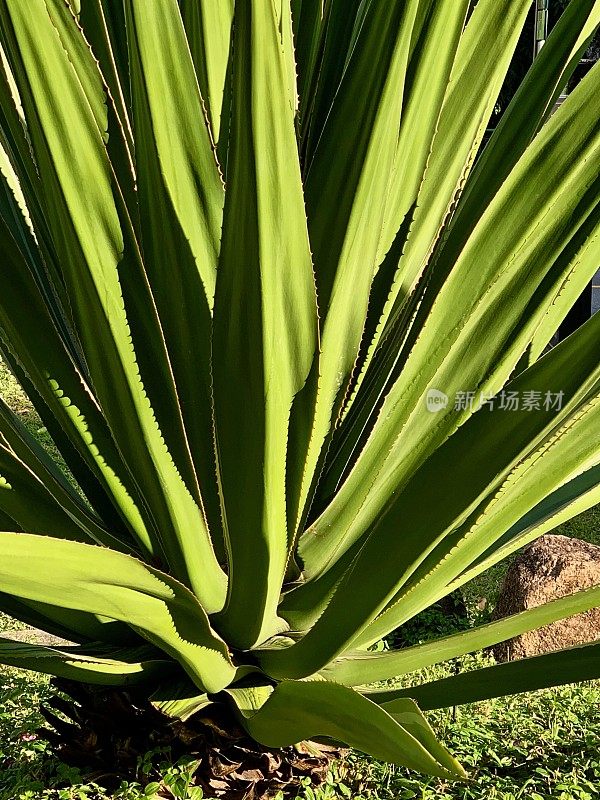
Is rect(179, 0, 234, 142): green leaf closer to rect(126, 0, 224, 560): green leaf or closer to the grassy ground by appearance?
rect(126, 0, 224, 560): green leaf

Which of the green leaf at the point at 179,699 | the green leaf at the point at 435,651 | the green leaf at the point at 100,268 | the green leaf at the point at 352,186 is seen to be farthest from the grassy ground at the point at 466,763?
the green leaf at the point at 352,186

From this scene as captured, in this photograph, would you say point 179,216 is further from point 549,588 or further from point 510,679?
point 549,588

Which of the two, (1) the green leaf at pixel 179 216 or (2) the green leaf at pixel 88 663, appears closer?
(1) the green leaf at pixel 179 216

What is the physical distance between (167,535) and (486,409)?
39cm

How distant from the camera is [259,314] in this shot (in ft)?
2.71

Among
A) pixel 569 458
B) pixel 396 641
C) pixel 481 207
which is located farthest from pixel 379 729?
pixel 396 641

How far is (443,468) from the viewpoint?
833 mm

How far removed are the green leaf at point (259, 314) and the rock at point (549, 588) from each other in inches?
98.2

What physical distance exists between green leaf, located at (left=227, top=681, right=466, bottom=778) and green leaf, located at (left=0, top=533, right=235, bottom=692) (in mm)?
92

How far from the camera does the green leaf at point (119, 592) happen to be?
691 millimetres

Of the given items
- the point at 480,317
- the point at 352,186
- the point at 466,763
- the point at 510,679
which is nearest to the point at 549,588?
the point at 466,763

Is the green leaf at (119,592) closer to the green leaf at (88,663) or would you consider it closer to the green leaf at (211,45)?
the green leaf at (88,663)

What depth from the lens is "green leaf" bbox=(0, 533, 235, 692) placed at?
69 cm

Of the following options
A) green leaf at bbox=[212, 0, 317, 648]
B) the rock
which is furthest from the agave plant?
the rock
